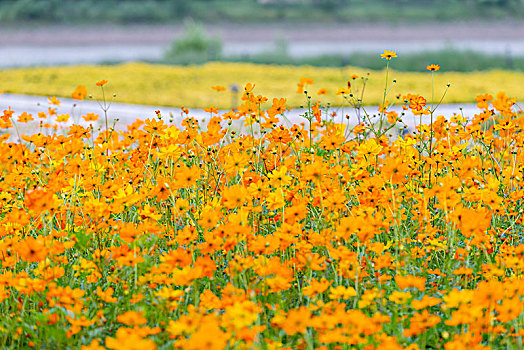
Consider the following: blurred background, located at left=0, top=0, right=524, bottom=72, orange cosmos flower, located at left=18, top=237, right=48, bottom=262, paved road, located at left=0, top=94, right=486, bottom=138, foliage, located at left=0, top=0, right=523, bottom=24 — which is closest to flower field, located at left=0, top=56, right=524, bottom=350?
orange cosmos flower, located at left=18, top=237, right=48, bottom=262

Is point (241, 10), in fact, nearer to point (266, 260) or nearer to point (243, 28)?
point (243, 28)

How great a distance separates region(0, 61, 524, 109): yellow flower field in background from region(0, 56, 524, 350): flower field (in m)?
5.54

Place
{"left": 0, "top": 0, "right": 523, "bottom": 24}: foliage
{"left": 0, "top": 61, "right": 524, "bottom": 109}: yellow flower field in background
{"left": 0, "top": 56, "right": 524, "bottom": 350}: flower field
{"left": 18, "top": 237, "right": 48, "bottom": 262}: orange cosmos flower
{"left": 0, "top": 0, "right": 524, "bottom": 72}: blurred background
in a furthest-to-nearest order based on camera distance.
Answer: {"left": 0, "top": 0, "right": 523, "bottom": 24}: foliage → {"left": 0, "top": 0, "right": 524, "bottom": 72}: blurred background → {"left": 0, "top": 61, "right": 524, "bottom": 109}: yellow flower field in background → {"left": 18, "top": 237, "right": 48, "bottom": 262}: orange cosmos flower → {"left": 0, "top": 56, "right": 524, "bottom": 350}: flower field

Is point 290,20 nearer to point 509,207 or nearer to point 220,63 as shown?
point 220,63

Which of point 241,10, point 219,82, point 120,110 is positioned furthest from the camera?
point 241,10

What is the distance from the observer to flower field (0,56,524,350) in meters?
1.88

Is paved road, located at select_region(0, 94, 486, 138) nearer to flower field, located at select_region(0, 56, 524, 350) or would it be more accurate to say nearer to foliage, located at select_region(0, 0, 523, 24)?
flower field, located at select_region(0, 56, 524, 350)

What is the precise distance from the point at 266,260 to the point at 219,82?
8.57 m

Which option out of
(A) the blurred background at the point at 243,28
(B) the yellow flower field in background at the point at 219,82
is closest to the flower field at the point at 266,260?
(B) the yellow flower field in background at the point at 219,82

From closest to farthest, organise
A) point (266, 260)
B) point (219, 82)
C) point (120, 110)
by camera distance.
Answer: point (266, 260), point (120, 110), point (219, 82)

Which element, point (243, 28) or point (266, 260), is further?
point (243, 28)

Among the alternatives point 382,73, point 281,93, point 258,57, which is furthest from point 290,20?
point 281,93

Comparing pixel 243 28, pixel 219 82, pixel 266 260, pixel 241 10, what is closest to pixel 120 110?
pixel 219 82

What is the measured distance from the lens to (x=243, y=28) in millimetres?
21078
